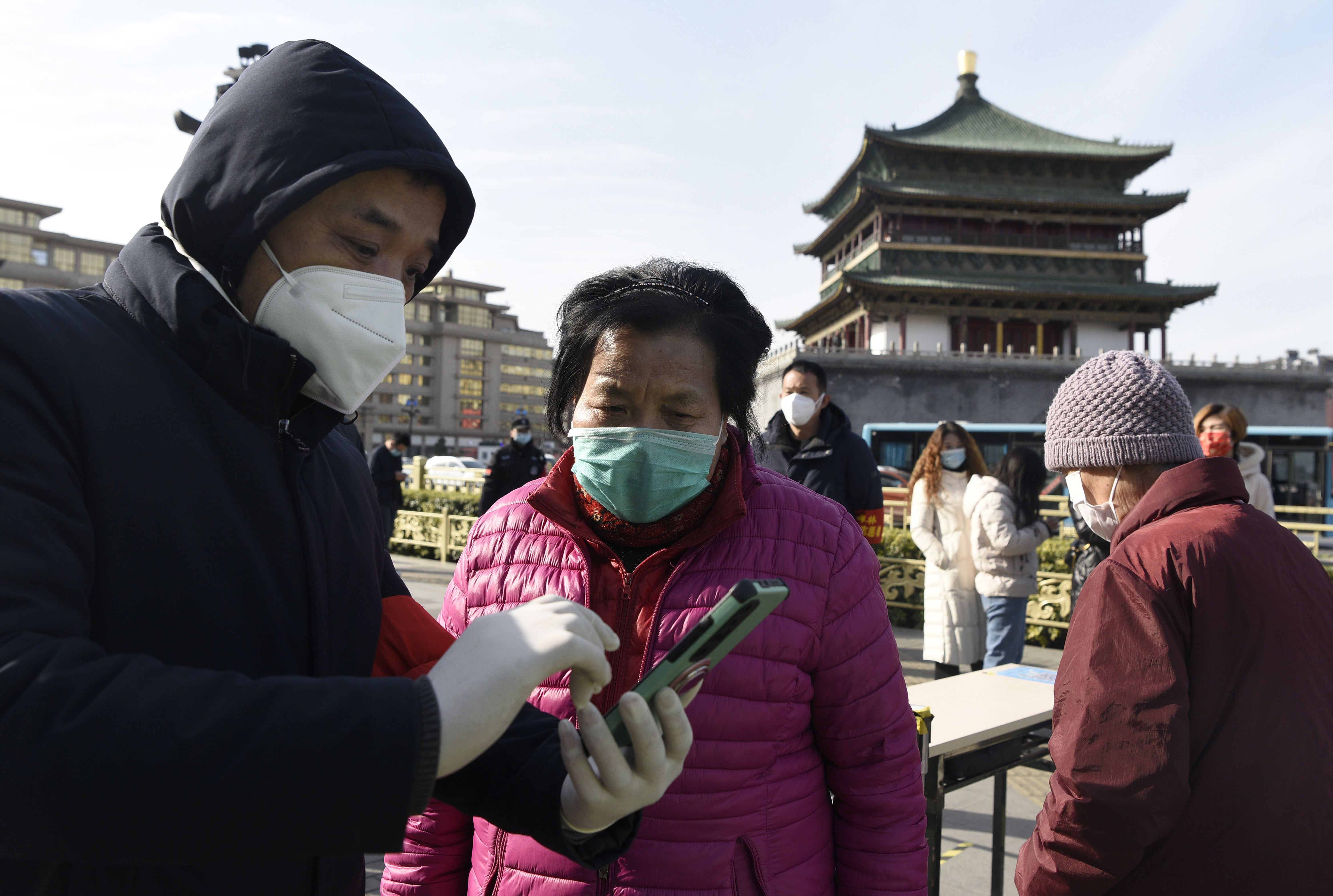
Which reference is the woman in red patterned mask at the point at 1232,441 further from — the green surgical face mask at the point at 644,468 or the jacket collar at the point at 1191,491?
the green surgical face mask at the point at 644,468

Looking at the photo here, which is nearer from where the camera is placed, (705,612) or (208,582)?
(208,582)

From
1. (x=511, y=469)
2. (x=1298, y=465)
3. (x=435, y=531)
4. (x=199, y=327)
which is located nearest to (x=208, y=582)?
(x=199, y=327)

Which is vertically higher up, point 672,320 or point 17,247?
point 17,247

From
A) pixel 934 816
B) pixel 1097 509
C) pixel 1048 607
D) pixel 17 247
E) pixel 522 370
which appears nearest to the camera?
pixel 1097 509

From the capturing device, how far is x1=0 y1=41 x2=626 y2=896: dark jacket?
→ 0.70 m

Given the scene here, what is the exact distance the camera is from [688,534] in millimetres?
1728

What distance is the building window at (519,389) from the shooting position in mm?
81375

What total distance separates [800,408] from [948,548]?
1.36 m

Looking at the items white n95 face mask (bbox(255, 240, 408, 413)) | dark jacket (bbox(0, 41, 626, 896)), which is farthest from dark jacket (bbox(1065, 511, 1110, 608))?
dark jacket (bbox(0, 41, 626, 896))

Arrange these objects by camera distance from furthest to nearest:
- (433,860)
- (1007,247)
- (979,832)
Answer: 1. (1007,247)
2. (979,832)
3. (433,860)

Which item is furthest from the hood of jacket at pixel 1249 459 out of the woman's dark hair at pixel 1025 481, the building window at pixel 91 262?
the building window at pixel 91 262

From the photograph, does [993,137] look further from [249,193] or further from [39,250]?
[39,250]

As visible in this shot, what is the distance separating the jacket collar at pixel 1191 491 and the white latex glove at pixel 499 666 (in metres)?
1.37

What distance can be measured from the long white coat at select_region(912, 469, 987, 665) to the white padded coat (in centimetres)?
18
